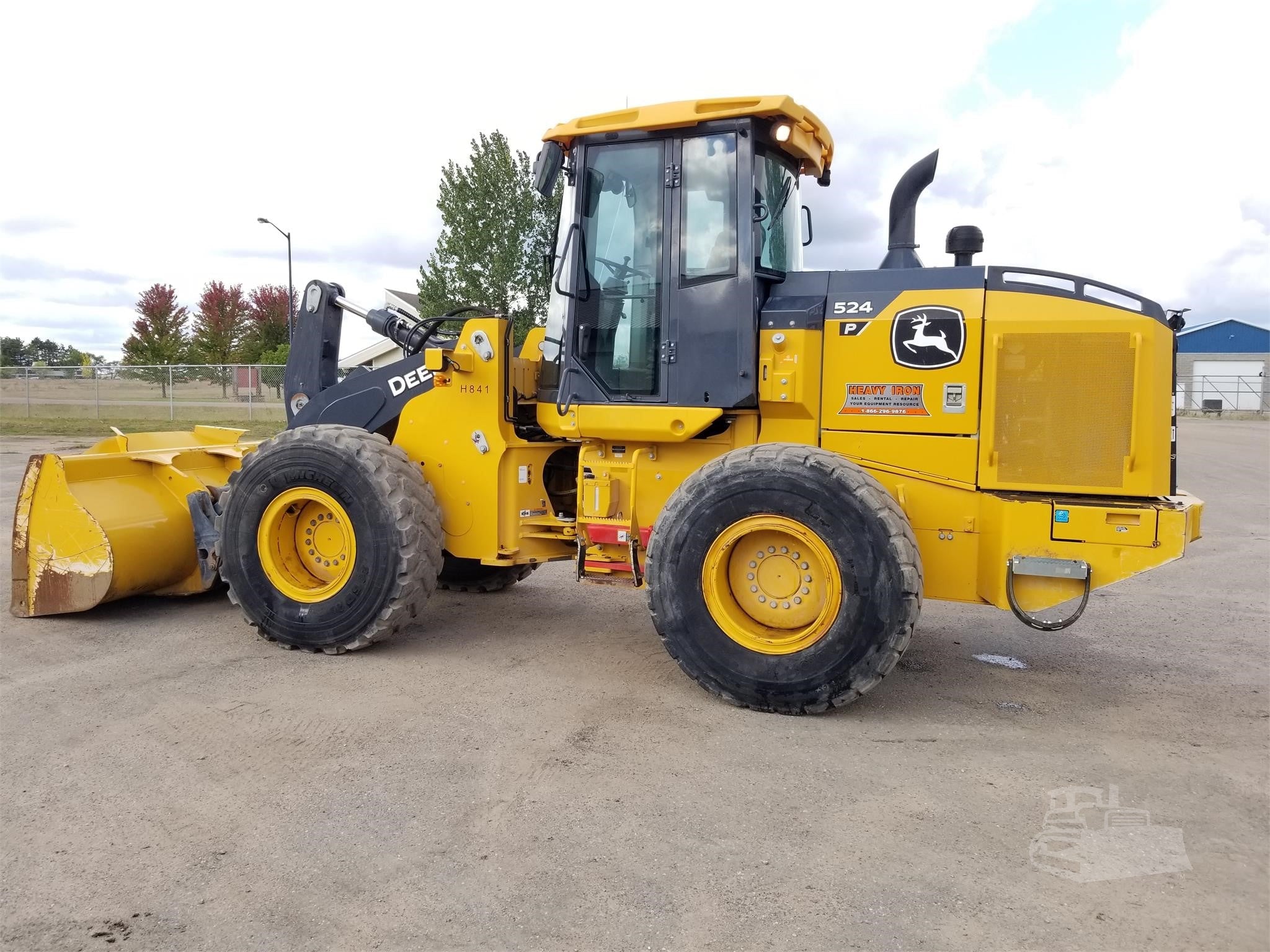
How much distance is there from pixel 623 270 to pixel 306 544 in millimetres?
2636

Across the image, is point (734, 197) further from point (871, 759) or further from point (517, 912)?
point (517, 912)

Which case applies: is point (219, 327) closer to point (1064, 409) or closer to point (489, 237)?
point (489, 237)

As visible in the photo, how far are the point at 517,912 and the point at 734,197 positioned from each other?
147 inches

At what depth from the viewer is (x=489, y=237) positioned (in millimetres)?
27031

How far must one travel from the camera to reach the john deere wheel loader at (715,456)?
4629 millimetres

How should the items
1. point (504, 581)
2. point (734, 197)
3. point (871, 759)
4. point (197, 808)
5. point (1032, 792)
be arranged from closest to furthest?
1. point (197, 808)
2. point (1032, 792)
3. point (871, 759)
4. point (734, 197)
5. point (504, 581)

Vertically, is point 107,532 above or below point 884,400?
below

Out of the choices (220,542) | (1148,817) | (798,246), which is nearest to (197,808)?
(220,542)

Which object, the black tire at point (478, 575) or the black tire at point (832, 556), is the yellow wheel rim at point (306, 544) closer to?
the black tire at point (478, 575)

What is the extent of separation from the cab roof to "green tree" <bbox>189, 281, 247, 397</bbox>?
4001cm

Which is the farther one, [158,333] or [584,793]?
[158,333]

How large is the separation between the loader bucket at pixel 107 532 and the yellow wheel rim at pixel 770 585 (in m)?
3.72

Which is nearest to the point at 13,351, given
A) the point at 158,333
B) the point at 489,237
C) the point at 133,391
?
the point at 158,333

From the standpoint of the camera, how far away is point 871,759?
4.17 m
